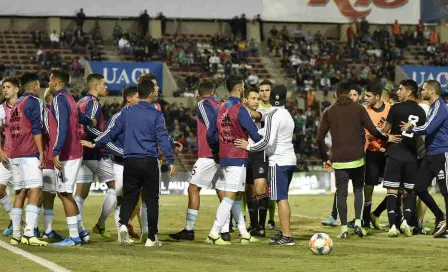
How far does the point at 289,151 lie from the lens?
13.6 meters

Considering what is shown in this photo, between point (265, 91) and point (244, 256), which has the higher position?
point (265, 91)

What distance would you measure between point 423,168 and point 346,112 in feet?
4.71

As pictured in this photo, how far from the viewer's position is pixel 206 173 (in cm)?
1410

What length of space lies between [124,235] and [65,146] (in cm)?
140

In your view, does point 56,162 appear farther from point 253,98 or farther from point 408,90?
point 408,90

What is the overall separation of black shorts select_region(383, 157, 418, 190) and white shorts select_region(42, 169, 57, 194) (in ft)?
16.3

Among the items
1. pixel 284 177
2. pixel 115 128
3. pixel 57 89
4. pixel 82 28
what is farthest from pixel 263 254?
pixel 82 28

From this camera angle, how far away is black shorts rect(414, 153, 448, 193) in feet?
47.5

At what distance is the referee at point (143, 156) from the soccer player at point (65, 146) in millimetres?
666

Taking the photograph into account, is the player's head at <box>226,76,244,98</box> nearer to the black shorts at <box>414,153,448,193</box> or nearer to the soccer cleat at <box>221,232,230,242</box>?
the soccer cleat at <box>221,232,230,242</box>

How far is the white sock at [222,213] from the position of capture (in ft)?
43.3

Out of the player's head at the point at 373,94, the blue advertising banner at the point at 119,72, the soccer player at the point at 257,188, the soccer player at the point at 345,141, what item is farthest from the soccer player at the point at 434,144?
the blue advertising banner at the point at 119,72

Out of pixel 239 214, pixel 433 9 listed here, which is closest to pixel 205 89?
pixel 239 214

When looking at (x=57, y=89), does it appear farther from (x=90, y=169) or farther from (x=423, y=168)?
(x=423, y=168)
